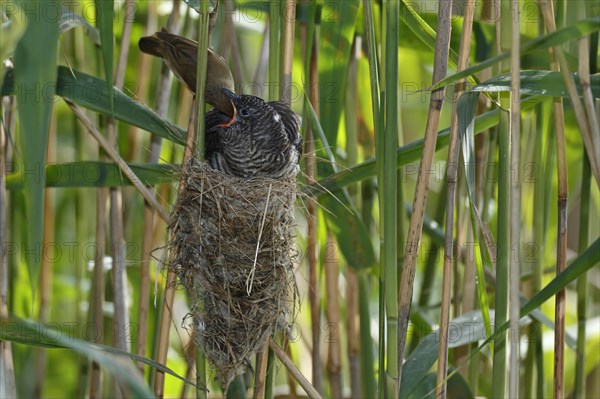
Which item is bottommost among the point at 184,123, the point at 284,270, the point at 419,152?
the point at 284,270

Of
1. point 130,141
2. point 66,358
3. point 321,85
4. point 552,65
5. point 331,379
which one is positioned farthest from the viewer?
point 66,358

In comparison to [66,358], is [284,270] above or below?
above

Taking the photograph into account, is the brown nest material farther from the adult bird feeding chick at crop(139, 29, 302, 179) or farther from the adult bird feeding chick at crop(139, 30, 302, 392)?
the adult bird feeding chick at crop(139, 29, 302, 179)

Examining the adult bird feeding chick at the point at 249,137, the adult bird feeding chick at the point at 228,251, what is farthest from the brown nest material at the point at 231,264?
the adult bird feeding chick at the point at 249,137

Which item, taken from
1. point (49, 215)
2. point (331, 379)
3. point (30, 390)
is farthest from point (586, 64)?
point (30, 390)

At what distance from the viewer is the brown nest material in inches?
54.2

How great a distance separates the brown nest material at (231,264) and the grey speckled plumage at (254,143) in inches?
9.2

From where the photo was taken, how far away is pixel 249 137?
1700 mm

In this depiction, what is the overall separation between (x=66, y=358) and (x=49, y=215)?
613 millimetres

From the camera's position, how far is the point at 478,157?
1.86 meters

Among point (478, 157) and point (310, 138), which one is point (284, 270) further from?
point (478, 157)

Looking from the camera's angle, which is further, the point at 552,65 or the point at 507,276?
the point at 552,65

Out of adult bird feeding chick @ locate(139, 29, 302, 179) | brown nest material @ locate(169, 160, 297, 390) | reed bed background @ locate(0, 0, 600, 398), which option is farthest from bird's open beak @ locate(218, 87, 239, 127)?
brown nest material @ locate(169, 160, 297, 390)

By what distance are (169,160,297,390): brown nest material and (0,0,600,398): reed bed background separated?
5cm
